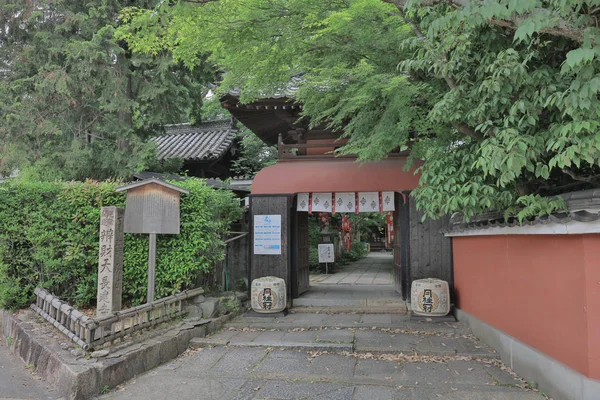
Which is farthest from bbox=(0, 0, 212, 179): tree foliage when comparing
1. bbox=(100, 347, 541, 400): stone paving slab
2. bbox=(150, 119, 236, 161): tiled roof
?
bbox=(100, 347, 541, 400): stone paving slab

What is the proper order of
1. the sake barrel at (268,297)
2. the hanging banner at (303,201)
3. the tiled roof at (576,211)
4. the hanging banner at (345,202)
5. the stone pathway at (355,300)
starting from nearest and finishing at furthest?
the tiled roof at (576,211)
the sake barrel at (268,297)
the stone pathway at (355,300)
the hanging banner at (345,202)
the hanging banner at (303,201)

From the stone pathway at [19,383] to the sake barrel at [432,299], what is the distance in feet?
20.1

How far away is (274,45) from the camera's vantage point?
604cm

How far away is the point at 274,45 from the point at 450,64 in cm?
294

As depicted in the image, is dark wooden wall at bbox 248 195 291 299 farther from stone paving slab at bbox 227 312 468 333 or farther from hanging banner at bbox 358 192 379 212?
hanging banner at bbox 358 192 379 212

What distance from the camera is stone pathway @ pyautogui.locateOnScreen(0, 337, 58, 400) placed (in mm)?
4355

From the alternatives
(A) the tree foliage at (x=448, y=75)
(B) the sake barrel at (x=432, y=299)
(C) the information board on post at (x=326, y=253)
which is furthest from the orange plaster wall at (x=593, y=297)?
(C) the information board on post at (x=326, y=253)

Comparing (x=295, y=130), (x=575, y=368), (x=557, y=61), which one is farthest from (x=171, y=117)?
(x=575, y=368)

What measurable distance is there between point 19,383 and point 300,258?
609cm

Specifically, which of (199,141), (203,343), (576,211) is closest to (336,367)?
(203,343)

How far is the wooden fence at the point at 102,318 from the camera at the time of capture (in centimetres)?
486

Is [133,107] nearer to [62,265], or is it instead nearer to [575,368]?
[62,265]

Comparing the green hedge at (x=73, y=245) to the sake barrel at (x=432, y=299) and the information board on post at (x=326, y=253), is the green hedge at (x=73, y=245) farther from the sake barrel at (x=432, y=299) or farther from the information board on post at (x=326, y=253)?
the information board on post at (x=326, y=253)

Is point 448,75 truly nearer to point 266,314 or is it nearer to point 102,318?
point 102,318
